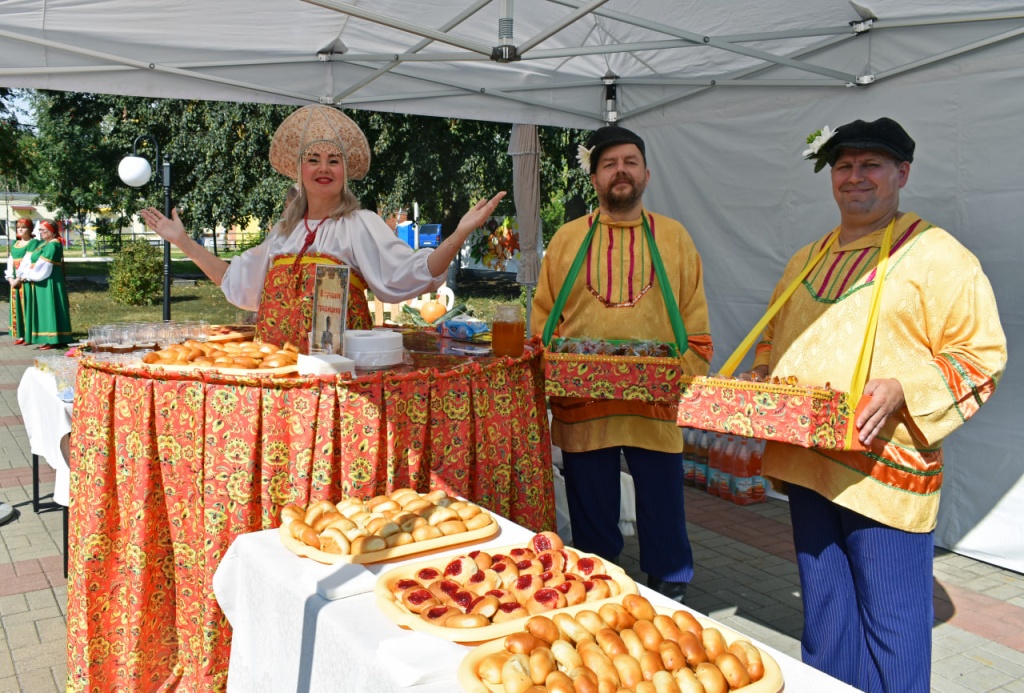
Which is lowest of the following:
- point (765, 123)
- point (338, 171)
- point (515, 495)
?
point (515, 495)

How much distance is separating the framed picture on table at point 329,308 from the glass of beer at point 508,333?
652 millimetres

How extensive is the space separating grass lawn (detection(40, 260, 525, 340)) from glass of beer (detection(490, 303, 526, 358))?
35.3 ft

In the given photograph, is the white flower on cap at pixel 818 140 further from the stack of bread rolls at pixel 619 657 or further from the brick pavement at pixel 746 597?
the brick pavement at pixel 746 597

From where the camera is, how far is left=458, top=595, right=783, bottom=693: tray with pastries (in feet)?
4.91

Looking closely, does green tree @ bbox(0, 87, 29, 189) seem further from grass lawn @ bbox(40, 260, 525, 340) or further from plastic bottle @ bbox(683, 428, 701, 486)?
plastic bottle @ bbox(683, 428, 701, 486)

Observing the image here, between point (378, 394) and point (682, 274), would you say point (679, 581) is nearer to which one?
point (682, 274)

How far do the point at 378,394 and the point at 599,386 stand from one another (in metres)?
0.83

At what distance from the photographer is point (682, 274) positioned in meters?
3.43

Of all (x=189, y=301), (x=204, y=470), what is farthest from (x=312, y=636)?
(x=189, y=301)

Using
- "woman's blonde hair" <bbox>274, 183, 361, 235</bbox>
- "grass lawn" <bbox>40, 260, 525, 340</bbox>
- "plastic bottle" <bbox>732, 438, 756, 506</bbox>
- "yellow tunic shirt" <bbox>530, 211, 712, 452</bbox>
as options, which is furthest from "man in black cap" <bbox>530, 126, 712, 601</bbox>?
"grass lawn" <bbox>40, 260, 525, 340</bbox>

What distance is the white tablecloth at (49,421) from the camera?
3.89 metres

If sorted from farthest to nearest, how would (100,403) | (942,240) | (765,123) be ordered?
(765,123) → (100,403) → (942,240)

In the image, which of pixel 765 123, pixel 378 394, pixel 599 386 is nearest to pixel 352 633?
pixel 378 394

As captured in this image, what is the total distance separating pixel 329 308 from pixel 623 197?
1316 millimetres
